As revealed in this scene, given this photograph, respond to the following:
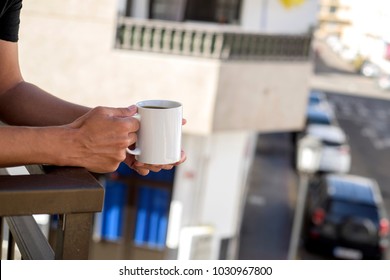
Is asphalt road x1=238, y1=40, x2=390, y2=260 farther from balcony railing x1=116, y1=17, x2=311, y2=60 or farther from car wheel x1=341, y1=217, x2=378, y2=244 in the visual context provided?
balcony railing x1=116, y1=17, x2=311, y2=60

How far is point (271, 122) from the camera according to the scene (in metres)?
7.63

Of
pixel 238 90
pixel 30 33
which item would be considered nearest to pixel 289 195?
pixel 238 90

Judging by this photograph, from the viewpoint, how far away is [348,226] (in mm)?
10398

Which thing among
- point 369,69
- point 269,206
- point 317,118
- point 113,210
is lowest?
point 269,206

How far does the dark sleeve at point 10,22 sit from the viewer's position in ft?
5.32

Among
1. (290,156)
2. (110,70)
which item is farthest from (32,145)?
(290,156)

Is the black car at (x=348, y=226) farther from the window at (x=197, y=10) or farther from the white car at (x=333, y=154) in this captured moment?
the white car at (x=333, y=154)

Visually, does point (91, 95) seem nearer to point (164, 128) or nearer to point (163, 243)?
point (163, 243)

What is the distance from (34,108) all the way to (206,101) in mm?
5295

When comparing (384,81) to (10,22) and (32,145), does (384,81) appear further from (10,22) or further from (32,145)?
(32,145)

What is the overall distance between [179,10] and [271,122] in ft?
6.53

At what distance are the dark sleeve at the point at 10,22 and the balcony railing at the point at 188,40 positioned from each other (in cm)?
532

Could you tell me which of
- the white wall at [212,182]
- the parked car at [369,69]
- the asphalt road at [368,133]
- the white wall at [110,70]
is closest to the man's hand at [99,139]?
the white wall at [110,70]
